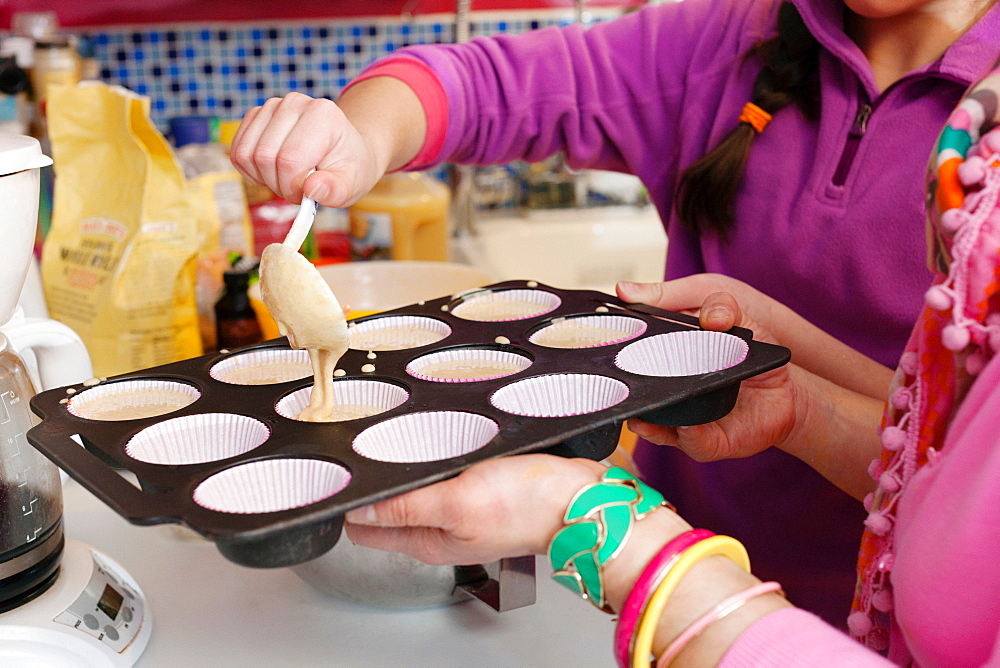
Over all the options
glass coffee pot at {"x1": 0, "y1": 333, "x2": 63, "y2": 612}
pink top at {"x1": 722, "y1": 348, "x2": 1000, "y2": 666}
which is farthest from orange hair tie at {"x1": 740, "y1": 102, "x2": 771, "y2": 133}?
glass coffee pot at {"x1": 0, "y1": 333, "x2": 63, "y2": 612}

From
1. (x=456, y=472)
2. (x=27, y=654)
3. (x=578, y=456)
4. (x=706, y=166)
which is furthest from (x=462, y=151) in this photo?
(x=27, y=654)

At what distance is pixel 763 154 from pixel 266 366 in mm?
768

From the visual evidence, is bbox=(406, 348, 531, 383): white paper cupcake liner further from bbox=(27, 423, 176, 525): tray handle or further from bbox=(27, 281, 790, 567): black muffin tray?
bbox=(27, 423, 176, 525): tray handle

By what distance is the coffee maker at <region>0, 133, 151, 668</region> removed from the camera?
0.90 metres

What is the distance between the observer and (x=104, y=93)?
1.59m

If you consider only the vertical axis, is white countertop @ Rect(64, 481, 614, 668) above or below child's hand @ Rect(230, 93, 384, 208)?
below

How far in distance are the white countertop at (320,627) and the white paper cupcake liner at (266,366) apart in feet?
0.81

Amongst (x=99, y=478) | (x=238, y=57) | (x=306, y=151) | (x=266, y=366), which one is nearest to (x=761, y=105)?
(x=306, y=151)

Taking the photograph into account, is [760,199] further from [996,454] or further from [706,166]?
[996,454]

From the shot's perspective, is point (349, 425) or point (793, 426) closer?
point (349, 425)

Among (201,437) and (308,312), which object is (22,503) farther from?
(308,312)

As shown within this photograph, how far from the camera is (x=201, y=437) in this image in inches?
37.5

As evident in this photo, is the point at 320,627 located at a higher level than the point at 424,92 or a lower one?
lower

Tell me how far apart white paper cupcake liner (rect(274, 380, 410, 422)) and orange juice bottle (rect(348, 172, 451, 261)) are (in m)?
1.07
